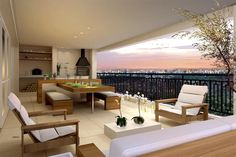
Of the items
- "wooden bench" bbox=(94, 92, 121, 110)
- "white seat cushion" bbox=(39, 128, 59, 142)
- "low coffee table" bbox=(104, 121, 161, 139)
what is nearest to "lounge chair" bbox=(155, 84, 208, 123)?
"low coffee table" bbox=(104, 121, 161, 139)

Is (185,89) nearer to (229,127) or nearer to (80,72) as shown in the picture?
(229,127)

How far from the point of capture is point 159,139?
3.53 feet

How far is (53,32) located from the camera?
6266 mm

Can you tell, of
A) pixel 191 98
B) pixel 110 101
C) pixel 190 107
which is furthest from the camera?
pixel 110 101

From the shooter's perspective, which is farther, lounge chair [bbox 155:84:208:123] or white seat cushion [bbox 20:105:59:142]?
lounge chair [bbox 155:84:208:123]

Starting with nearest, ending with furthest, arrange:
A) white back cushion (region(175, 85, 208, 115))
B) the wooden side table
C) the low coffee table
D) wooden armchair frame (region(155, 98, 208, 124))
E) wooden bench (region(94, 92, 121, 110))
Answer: the wooden side table → the low coffee table → wooden armchair frame (region(155, 98, 208, 124)) → white back cushion (region(175, 85, 208, 115)) → wooden bench (region(94, 92, 121, 110))

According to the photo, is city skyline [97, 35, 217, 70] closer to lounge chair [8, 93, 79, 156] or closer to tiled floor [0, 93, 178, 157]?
tiled floor [0, 93, 178, 157]

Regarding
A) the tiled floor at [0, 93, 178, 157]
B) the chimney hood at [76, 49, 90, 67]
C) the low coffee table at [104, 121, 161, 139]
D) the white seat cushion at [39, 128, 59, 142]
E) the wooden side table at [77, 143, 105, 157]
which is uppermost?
the chimney hood at [76, 49, 90, 67]

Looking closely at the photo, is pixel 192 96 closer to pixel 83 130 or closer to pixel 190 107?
pixel 190 107

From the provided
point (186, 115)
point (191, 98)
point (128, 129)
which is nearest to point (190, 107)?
point (186, 115)

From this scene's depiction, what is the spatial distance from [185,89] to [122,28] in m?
2.54

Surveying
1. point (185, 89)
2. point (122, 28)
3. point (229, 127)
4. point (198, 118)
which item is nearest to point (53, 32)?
point (122, 28)

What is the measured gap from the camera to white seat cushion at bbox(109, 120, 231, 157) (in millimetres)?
977

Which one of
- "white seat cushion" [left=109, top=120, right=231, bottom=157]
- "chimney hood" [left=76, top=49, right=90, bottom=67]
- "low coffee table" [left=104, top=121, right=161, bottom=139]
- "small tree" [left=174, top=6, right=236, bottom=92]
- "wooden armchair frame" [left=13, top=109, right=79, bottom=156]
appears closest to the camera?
"white seat cushion" [left=109, top=120, right=231, bottom=157]
